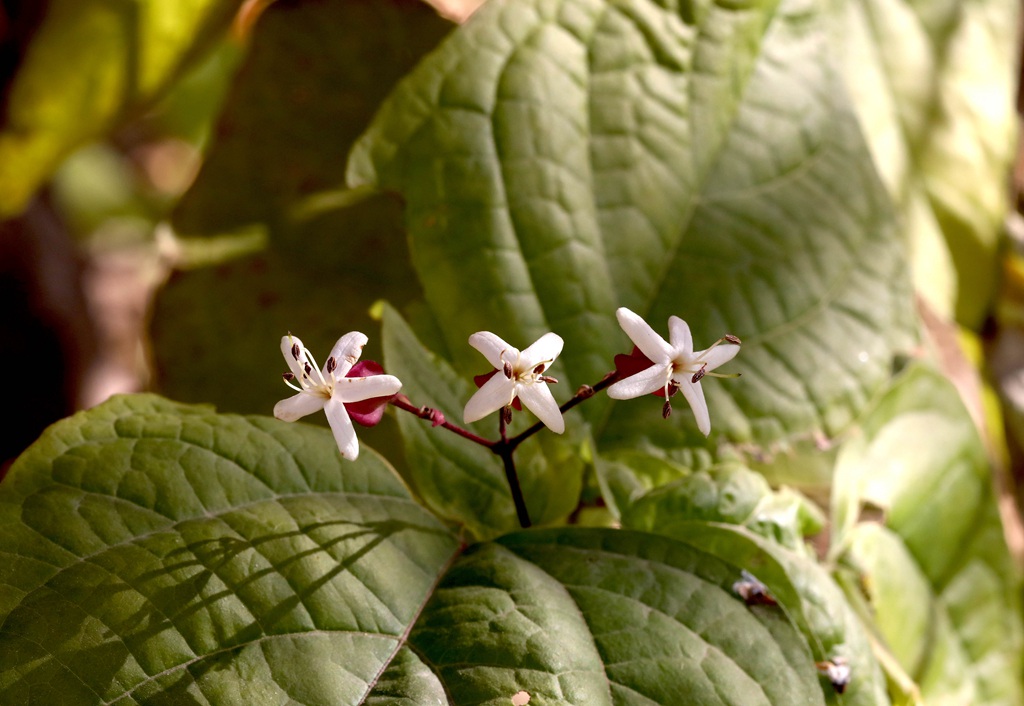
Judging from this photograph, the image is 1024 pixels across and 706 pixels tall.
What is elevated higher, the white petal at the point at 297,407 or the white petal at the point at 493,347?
the white petal at the point at 493,347

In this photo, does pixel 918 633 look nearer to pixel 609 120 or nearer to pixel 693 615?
pixel 693 615

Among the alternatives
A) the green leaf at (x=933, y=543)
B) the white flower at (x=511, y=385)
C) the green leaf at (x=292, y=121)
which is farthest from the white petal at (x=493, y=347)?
the green leaf at (x=292, y=121)

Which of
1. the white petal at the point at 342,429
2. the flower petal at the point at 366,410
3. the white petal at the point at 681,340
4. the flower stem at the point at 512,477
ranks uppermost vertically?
the white petal at the point at 681,340

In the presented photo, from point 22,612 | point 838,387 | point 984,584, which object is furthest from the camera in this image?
point 984,584

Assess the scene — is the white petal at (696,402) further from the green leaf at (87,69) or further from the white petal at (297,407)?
the green leaf at (87,69)

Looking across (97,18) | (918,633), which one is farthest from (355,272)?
(918,633)

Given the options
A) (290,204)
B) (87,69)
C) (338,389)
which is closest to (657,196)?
(338,389)

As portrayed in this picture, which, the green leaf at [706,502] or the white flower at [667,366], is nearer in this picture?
the white flower at [667,366]
